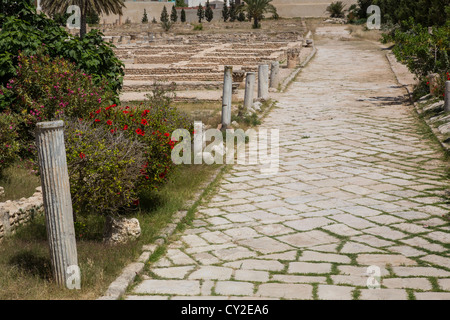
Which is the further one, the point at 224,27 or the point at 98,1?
the point at 224,27

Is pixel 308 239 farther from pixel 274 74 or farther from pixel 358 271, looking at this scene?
pixel 274 74

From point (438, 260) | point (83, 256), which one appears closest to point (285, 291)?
point (438, 260)

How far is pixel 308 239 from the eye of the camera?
5.27m

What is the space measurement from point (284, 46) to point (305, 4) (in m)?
33.5

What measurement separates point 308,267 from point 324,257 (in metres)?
0.27

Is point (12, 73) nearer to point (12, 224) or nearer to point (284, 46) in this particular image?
point (12, 224)

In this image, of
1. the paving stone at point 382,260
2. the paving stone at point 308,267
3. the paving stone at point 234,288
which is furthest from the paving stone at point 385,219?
the paving stone at point 234,288

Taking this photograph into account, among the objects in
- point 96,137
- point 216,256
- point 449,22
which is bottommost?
point 216,256

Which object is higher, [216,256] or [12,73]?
[12,73]

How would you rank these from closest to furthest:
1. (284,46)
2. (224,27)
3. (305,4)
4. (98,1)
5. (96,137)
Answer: (96,137), (98,1), (284,46), (224,27), (305,4)

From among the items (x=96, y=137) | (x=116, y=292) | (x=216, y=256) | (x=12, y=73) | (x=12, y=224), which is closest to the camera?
(x=116, y=292)
